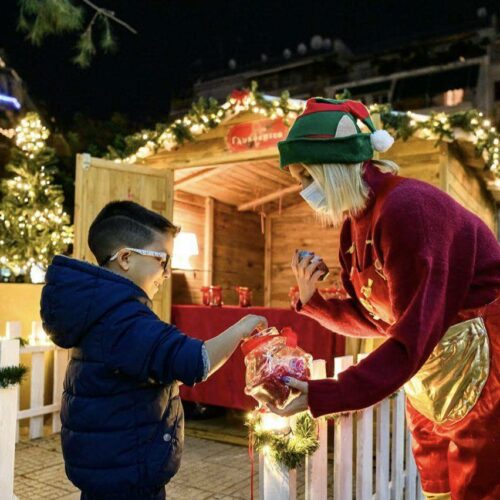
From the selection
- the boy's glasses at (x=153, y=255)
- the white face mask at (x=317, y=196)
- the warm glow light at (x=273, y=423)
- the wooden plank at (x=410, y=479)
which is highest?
the white face mask at (x=317, y=196)

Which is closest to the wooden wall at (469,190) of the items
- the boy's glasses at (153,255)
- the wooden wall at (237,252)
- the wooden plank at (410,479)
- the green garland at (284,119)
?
the green garland at (284,119)

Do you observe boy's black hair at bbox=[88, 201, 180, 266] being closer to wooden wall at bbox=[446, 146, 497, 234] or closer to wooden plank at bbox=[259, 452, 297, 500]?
wooden plank at bbox=[259, 452, 297, 500]

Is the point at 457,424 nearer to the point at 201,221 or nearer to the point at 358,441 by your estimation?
the point at 358,441

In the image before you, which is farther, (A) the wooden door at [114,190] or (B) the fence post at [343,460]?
(A) the wooden door at [114,190]

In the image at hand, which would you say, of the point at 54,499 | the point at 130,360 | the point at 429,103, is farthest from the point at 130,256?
the point at 429,103

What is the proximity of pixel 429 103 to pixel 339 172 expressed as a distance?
98.3 feet

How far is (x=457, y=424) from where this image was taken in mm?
1481

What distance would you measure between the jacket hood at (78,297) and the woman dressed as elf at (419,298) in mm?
641

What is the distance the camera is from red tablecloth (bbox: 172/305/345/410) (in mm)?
4783

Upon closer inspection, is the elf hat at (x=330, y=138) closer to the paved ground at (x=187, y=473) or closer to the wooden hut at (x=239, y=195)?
the paved ground at (x=187, y=473)

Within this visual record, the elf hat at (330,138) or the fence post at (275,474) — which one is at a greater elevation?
the elf hat at (330,138)

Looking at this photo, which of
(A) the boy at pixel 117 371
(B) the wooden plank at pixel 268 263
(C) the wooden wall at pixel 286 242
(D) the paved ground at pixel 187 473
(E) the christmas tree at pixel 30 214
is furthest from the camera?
(B) the wooden plank at pixel 268 263

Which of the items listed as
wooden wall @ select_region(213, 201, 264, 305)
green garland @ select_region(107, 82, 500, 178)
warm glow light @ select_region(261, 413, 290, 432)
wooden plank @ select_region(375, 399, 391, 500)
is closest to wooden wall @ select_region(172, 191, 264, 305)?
wooden wall @ select_region(213, 201, 264, 305)

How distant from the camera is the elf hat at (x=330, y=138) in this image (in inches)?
59.2
